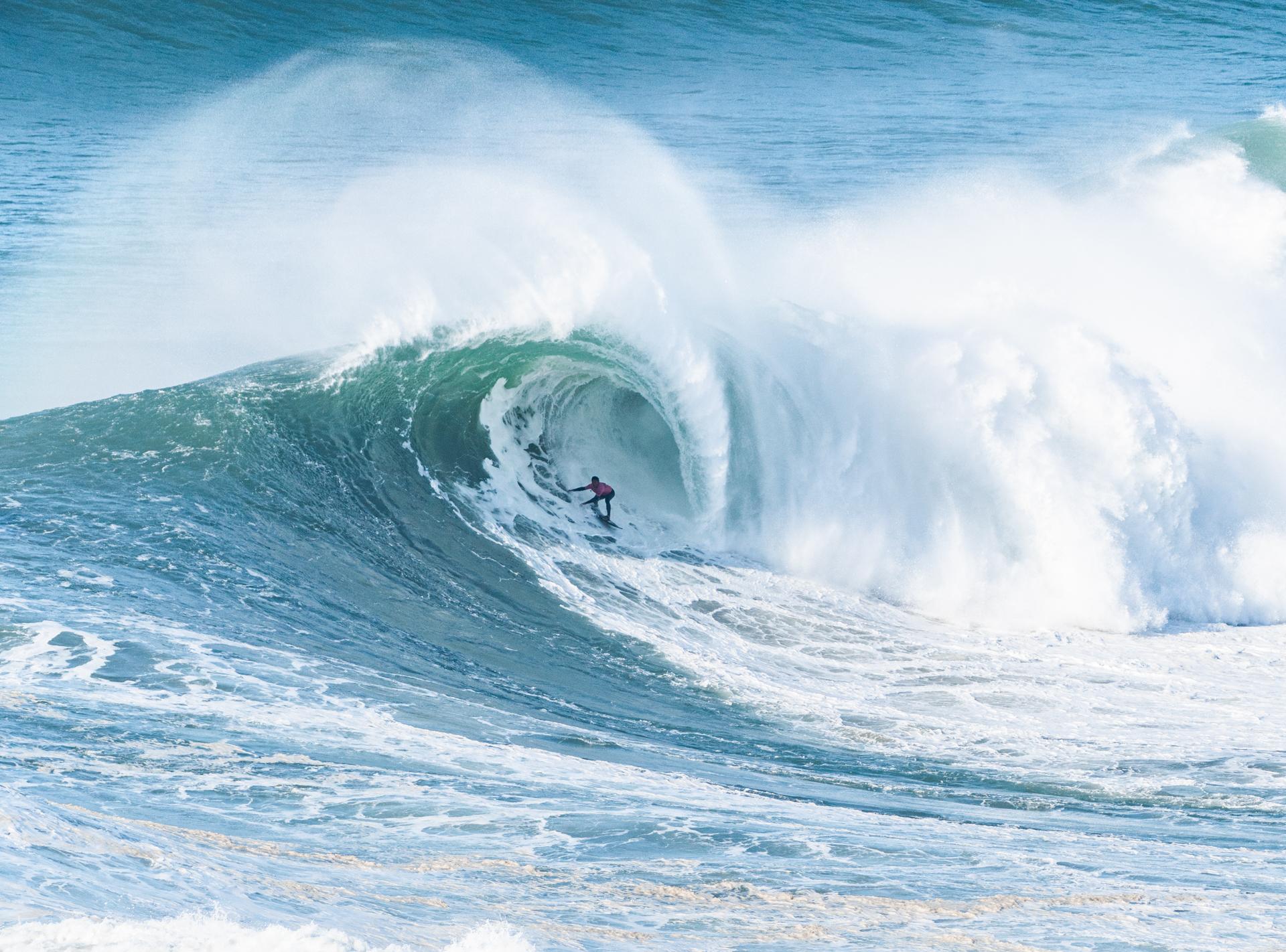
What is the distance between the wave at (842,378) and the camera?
1214cm

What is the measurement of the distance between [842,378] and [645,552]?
3.18 meters

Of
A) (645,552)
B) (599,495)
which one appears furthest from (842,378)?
(645,552)

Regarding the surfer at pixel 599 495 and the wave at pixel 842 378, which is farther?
the surfer at pixel 599 495

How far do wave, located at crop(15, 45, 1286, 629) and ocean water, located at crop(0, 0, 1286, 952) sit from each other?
0.05 meters

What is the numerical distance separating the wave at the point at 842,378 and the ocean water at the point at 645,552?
A: 0.18 ft

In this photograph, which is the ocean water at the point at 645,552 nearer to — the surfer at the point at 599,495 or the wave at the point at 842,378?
the wave at the point at 842,378

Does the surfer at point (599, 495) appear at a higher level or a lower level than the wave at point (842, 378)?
lower

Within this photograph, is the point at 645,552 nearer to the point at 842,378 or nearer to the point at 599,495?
the point at 599,495

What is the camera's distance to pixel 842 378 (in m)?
13.7

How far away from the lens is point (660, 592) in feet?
37.0

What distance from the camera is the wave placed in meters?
12.1

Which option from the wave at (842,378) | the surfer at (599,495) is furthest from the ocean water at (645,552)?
the surfer at (599,495)

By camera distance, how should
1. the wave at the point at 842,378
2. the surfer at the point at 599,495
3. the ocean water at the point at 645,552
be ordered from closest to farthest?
1. the ocean water at the point at 645,552
2. the wave at the point at 842,378
3. the surfer at the point at 599,495

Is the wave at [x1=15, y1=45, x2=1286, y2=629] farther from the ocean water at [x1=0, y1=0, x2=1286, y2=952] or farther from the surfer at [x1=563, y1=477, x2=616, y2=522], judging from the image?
the surfer at [x1=563, y1=477, x2=616, y2=522]
